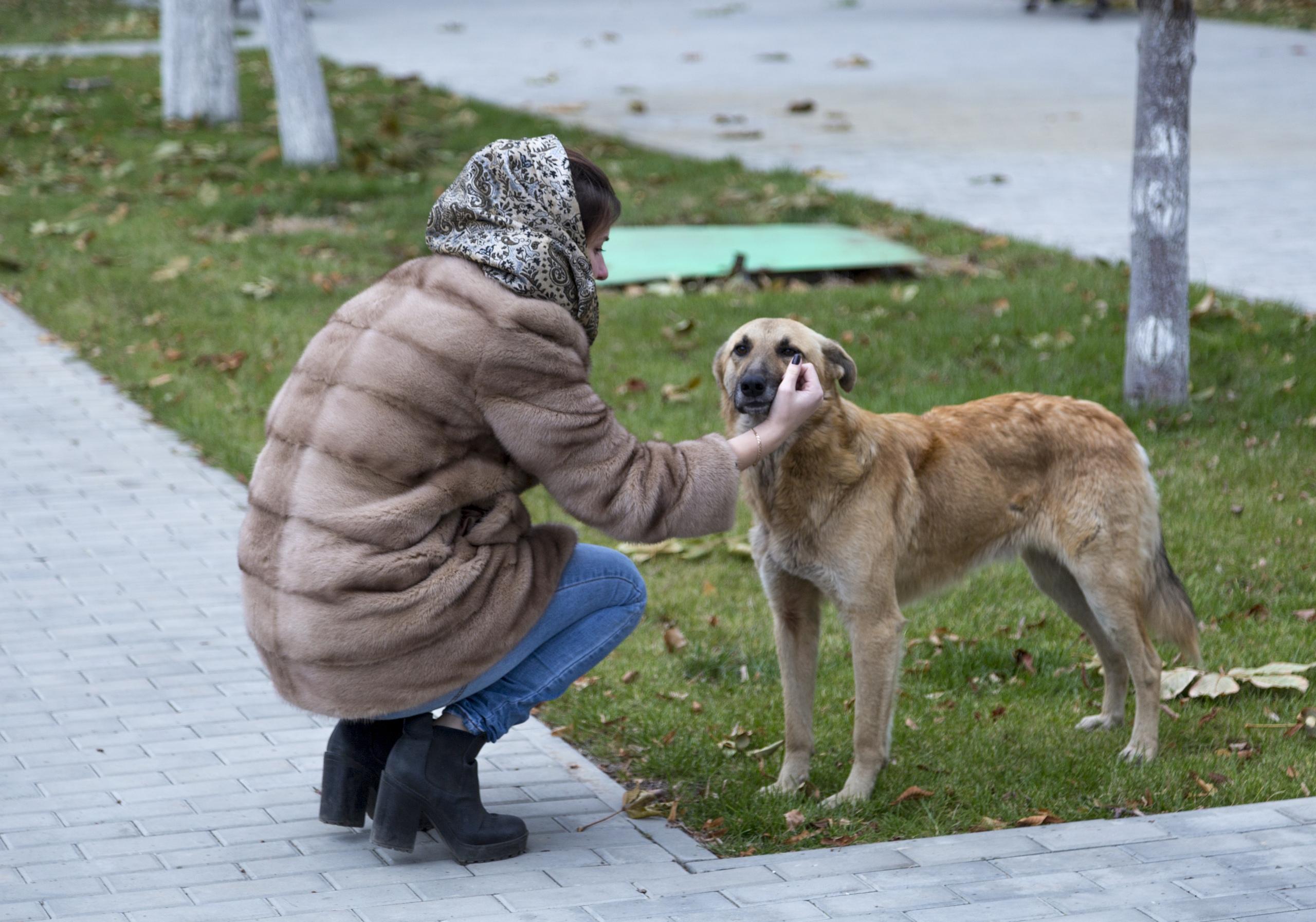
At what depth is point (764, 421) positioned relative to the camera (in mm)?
4035

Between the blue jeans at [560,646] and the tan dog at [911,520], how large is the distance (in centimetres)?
55

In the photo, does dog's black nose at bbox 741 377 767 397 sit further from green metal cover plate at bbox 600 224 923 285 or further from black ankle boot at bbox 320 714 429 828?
green metal cover plate at bbox 600 224 923 285

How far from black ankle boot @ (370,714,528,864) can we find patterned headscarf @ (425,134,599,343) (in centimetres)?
115

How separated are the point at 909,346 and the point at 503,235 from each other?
5.50 metres

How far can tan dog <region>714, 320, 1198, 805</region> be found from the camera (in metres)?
4.29

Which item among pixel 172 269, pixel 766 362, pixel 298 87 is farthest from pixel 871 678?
pixel 298 87

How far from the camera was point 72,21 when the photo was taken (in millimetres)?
30062

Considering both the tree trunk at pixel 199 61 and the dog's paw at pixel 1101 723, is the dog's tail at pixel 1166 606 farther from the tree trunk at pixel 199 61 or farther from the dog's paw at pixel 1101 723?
the tree trunk at pixel 199 61

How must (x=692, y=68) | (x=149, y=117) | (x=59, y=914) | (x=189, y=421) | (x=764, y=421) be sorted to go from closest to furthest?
(x=59, y=914) → (x=764, y=421) → (x=189, y=421) → (x=149, y=117) → (x=692, y=68)

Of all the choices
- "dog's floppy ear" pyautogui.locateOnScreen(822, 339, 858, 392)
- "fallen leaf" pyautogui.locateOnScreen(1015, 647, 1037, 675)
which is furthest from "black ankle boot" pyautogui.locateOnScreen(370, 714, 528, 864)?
"fallen leaf" pyautogui.locateOnScreen(1015, 647, 1037, 675)

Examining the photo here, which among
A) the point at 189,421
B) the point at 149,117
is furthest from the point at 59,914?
the point at 149,117

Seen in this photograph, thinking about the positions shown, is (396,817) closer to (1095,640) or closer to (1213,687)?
(1095,640)

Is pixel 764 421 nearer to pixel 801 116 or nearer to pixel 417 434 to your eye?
pixel 417 434

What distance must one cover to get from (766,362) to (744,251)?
6879mm
